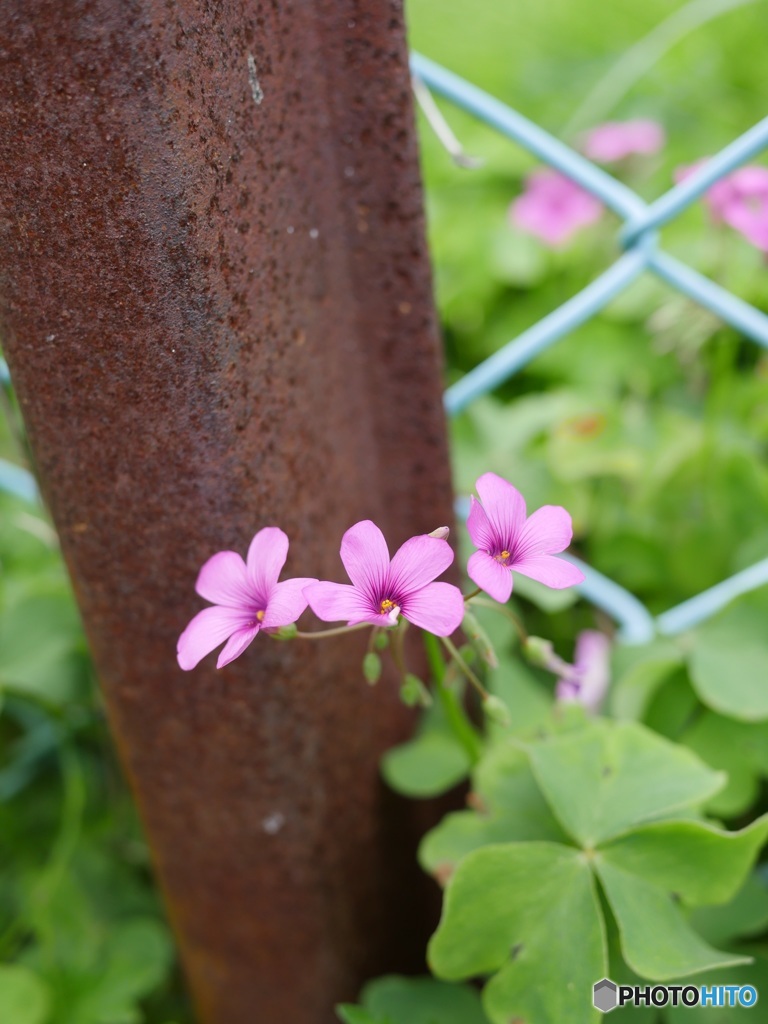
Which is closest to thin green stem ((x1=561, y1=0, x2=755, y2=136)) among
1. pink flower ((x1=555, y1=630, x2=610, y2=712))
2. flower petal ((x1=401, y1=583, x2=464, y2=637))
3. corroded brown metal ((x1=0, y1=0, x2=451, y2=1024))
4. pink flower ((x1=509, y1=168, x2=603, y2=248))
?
pink flower ((x1=509, y1=168, x2=603, y2=248))

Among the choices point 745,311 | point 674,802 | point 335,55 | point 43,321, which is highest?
point 335,55

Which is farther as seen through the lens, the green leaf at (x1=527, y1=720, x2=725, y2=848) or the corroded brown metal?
the green leaf at (x1=527, y1=720, x2=725, y2=848)

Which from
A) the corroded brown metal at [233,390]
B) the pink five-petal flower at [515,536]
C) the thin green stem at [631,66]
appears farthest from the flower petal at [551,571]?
the thin green stem at [631,66]

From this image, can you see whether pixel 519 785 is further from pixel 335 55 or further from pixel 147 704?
pixel 335 55

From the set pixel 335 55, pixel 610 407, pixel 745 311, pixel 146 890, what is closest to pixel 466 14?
pixel 610 407

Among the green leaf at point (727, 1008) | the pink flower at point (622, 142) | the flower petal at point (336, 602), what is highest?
the flower petal at point (336, 602)

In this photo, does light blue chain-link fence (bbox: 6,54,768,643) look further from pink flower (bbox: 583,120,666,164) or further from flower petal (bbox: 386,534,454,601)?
pink flower (bbox: 583,120,666,164)

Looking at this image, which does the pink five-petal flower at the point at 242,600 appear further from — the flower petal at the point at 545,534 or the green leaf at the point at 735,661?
the green leaf at the point at 735,661
